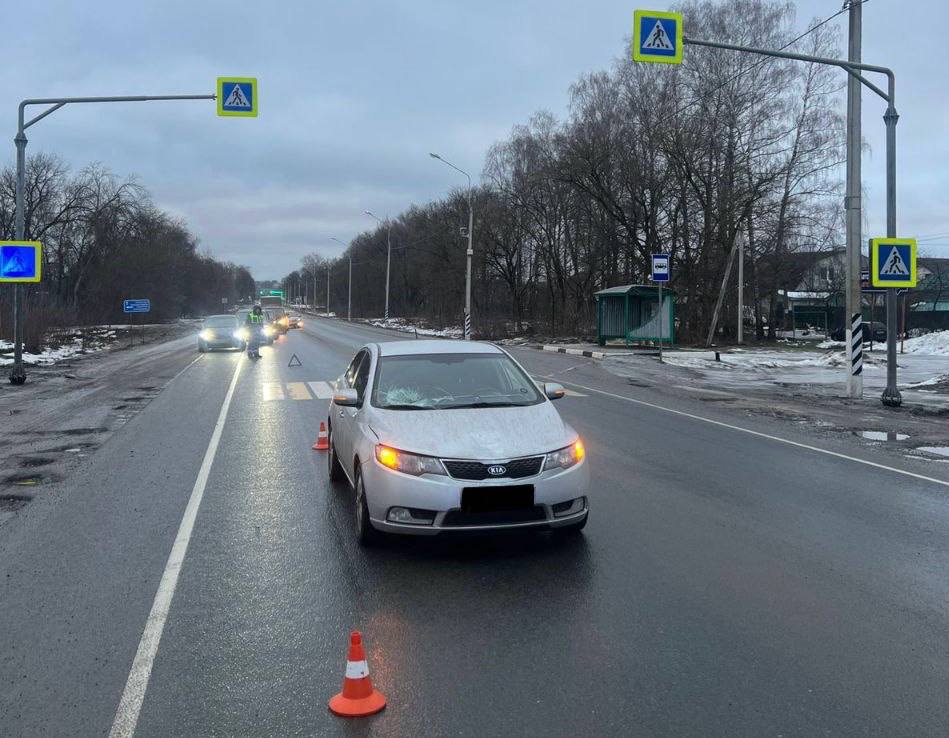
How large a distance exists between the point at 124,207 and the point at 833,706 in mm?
74821

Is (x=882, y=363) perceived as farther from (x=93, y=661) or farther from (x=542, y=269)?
(x=542, y=269)

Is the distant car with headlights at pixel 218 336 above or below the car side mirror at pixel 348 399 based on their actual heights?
above

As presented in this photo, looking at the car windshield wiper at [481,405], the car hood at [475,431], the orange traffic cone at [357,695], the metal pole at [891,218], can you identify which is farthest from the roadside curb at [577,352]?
the orange traffic cone at [357,695]

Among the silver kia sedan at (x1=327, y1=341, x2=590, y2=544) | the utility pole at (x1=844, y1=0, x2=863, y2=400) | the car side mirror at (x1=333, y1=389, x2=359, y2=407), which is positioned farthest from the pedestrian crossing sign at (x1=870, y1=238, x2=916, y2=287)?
the car side mirror at (x1=333, y1=389, x2=359, y2=407)

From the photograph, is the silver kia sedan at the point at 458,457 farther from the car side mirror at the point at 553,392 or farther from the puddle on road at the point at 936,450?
the puddle on road at the point at 936,450

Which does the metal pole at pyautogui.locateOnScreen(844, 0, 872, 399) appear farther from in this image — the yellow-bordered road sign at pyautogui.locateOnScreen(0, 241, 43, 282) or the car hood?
the yellow-bordered road sign at pyautogui.locateOnScreen(0, 241, 43, 282)

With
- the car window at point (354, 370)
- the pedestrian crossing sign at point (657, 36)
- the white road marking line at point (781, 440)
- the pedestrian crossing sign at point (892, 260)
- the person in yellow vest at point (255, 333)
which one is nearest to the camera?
the car window at point (354, 370)

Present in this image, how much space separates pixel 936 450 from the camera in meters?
11.1

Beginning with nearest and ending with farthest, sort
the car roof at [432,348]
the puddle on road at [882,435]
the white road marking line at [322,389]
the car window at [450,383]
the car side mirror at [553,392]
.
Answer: the car window at [450,383] → the car side mirror at [553,392] → the car roof at [432,348] → the puddle on road at [882,435] → the white road marking line at [322,389]

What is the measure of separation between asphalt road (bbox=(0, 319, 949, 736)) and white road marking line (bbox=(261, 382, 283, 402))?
7.41 meters

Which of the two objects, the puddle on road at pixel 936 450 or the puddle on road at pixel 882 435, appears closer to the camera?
the puddle on road at pixel 936 450

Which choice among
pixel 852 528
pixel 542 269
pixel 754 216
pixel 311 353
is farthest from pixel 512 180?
pixel 852 528

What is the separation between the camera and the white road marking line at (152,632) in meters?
3.68

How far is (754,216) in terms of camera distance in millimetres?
40625
